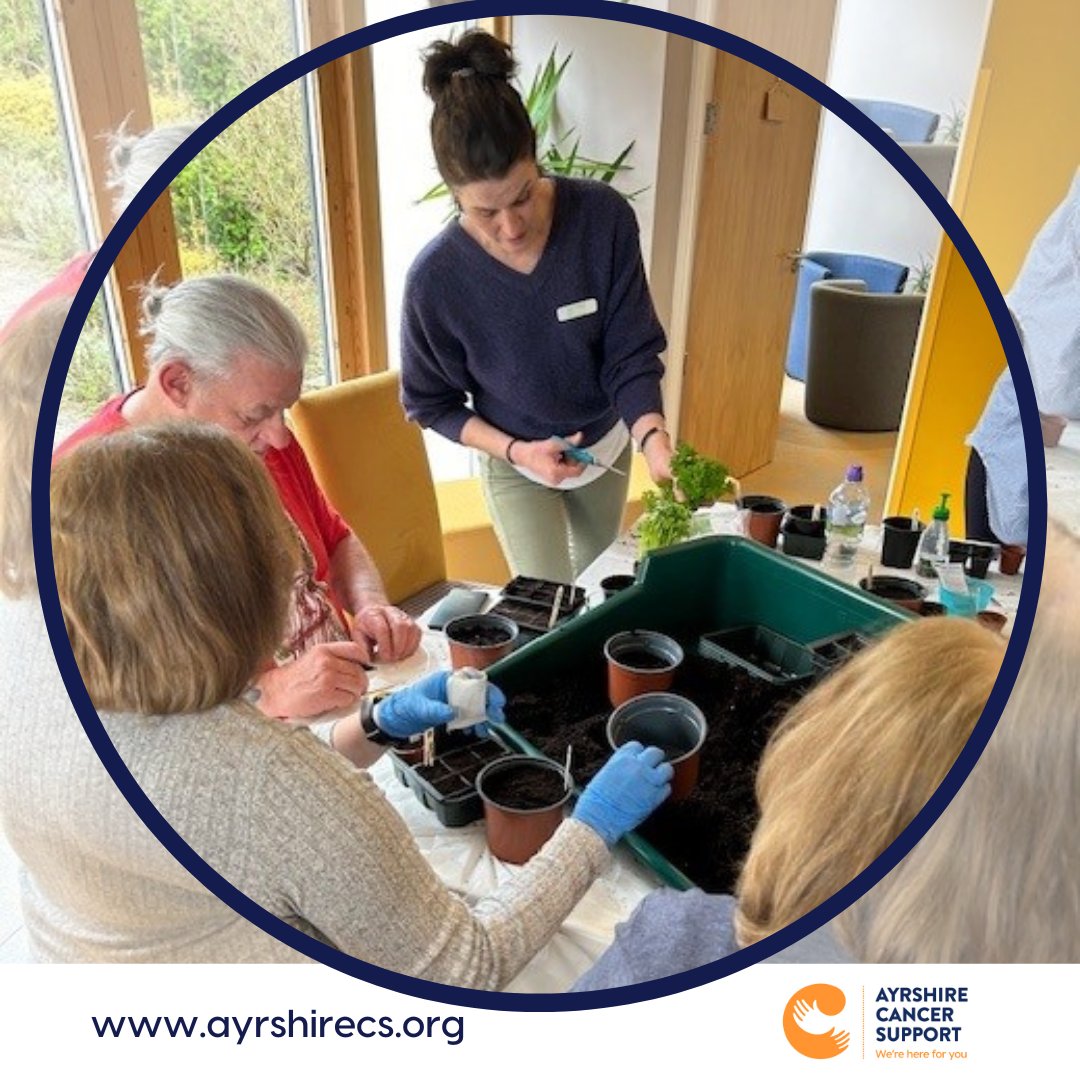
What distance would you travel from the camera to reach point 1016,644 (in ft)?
1.44

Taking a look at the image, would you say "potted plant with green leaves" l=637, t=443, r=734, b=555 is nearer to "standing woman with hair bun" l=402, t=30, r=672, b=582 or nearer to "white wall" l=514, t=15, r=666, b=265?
"standing woman with hair bun" l=402, t=30, r=672, b=582

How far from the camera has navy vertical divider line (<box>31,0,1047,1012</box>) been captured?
1.47 feet

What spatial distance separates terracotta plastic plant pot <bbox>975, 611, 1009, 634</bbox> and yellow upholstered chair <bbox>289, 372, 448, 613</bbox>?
0.44 meters

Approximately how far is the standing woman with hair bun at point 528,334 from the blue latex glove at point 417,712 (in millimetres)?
192

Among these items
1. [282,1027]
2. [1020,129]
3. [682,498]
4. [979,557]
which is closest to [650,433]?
[682,498]

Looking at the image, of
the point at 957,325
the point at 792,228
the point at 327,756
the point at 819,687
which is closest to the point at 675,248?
the point at 792,228

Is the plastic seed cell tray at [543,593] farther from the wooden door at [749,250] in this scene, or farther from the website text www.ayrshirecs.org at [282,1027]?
the website text www.ayrshirecs.org at [282,1027]

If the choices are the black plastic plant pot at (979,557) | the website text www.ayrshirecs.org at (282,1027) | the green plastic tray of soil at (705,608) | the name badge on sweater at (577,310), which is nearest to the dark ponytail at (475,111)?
the name badge on sweater at (577,310)

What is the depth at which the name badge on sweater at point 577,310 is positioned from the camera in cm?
67

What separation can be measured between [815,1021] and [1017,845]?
0.17m

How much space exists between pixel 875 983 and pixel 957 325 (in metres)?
0.40

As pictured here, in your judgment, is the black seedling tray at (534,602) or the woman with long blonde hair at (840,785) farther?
the black seedling tray at (534,602)

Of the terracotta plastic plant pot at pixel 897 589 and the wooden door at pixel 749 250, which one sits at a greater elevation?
the wooden door at pixel 749 250

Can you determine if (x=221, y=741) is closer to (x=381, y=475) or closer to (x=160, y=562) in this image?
(x=160, y=562)
